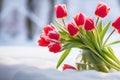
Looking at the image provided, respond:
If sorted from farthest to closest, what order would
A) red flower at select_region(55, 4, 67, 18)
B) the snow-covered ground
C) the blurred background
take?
the blurred background
red flower at select_region(55, 4, 67, 18)
the snow-covered ground

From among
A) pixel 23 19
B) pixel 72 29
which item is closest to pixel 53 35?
pixel 72 29

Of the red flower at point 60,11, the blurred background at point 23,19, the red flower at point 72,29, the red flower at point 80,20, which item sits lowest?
the red flower at point 72,29

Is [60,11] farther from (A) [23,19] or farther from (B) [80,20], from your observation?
(A) [23,19]

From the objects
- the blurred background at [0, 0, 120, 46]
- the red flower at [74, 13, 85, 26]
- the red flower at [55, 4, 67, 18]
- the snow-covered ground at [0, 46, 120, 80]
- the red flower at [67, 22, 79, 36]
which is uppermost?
the blurred background at [0, 0, 120, 46]

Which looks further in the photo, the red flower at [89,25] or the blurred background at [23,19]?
the blurred background at [23,19]

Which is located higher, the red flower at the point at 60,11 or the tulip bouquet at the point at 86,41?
the red flower at the point at 60,11

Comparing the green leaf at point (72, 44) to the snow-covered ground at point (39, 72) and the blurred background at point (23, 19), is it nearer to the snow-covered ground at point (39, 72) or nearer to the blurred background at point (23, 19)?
the snow-covered ground at point (39, 72)

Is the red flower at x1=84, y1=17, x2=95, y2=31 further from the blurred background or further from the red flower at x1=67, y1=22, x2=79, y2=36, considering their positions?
the blurred background

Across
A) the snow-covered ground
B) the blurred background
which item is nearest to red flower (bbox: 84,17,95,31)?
the snow-covered ground

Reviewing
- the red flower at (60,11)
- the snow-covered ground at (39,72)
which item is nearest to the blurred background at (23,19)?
the snow-covered ground at (39,72)

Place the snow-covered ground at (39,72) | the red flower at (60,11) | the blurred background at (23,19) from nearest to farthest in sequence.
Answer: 1. the snow-covered ground at (39,72)
2. the red flower at (60,11)
3. the blurred background at (23,19)

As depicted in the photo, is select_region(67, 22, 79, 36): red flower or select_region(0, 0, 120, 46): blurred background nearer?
select_region(67, 22, 79, 36): red flower
